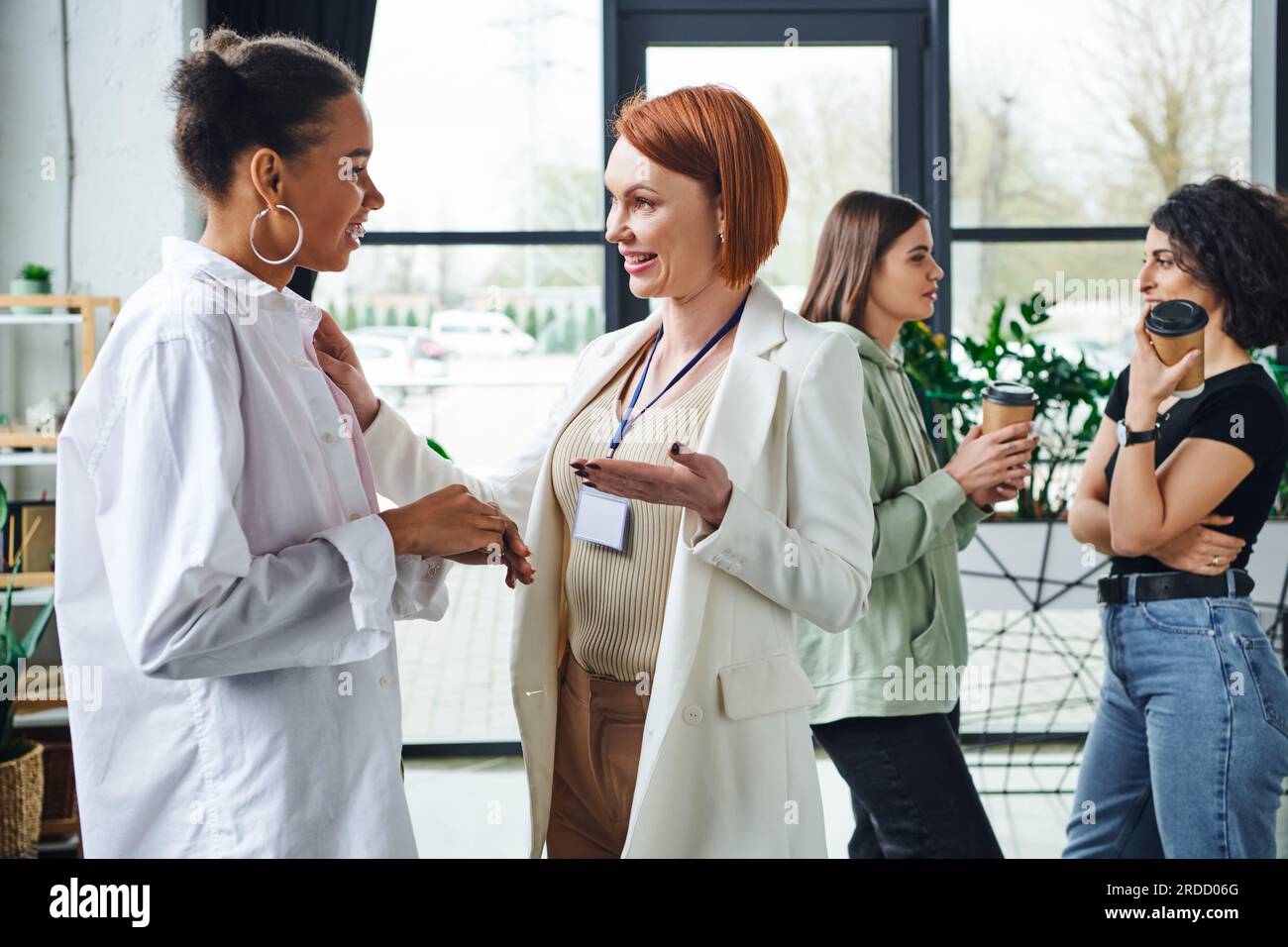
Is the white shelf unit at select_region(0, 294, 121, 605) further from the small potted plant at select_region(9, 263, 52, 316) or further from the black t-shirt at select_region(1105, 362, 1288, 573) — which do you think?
the black t-shirt at select_region(1105, 362, 1288, 573)

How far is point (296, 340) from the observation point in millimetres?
1259

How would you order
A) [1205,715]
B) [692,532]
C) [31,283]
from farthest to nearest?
1. [31,283]
2. [1205,715]
3. [692,532]

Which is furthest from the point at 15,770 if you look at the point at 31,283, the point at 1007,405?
the point at 1007,405

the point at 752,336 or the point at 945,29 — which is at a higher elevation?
the point at 945,29

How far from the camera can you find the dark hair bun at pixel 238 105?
123cm

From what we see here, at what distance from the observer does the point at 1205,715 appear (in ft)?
6.08

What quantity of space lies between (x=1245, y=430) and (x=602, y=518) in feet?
3.82

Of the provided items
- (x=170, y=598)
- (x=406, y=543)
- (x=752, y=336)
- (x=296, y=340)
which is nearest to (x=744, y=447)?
(x=752, y=336)

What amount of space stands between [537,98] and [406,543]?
312cm

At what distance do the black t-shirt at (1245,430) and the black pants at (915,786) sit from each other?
0.50 meters

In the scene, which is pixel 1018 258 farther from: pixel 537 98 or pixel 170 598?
pixel 170 598

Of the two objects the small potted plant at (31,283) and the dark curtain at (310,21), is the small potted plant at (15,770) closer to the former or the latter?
the small potted plant at (31,283)

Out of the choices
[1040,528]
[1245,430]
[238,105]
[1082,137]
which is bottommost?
[1040,528]

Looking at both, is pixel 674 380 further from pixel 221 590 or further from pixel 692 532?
pixel 221 590
